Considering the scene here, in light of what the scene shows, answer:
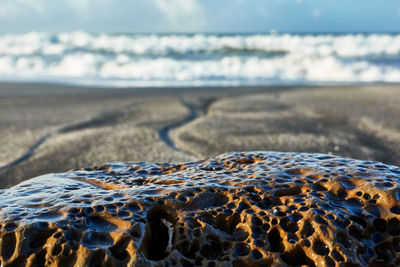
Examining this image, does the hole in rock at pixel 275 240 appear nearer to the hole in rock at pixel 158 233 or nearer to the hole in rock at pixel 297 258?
the hole in rock at pixel 297 258

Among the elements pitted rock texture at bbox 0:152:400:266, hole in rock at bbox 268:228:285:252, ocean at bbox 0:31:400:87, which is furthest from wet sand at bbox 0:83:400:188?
ocean at bbox 0:31:400:87

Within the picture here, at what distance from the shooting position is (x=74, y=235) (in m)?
0.81

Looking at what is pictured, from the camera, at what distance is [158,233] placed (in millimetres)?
878

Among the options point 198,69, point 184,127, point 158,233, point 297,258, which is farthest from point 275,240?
point 198,69

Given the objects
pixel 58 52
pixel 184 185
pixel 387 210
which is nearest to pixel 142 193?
pixel 184 185

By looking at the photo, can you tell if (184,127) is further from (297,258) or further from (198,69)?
(198,69)

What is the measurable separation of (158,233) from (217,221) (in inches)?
5.4

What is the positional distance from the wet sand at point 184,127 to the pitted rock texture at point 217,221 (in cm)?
123

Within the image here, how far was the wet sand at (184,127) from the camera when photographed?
2350 mm

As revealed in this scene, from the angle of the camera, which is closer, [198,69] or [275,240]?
[275,240]

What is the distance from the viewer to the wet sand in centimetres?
235

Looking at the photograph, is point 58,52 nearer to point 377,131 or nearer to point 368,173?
point 377,131

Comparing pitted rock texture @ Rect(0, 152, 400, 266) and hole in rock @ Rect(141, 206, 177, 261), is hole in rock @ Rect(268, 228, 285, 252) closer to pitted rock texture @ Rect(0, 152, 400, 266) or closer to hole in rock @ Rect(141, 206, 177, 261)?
pitted rock texture @ Rect(0, 152, 400, 266)

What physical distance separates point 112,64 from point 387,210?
8861 millimetres
